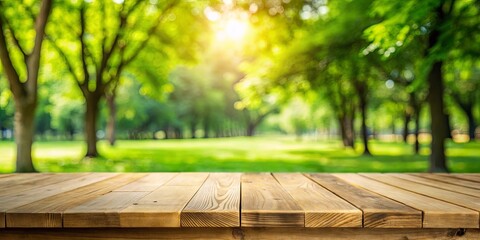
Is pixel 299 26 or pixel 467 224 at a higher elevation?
pixel 299 26

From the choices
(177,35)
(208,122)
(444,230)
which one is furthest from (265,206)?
(208,122)

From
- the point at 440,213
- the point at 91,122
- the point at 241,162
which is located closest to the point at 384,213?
the point at 440,213

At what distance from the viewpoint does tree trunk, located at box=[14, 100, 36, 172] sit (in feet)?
35.4

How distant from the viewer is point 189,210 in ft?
6.38

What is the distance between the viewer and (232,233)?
78.7 inches

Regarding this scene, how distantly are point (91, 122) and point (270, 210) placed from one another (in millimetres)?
18562

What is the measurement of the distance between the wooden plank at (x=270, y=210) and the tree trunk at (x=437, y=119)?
10406 millimetres

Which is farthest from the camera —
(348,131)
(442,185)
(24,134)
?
(348,131)

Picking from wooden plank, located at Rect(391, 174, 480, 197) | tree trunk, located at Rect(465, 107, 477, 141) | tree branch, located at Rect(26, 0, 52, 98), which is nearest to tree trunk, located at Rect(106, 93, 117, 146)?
tree branch, located at Rect(26, 0, 52, 98)

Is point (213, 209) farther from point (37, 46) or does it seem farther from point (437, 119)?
point (437, 119)

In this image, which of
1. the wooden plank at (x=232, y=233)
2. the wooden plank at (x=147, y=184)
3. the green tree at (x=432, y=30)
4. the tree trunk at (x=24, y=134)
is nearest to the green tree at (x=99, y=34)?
the tree trunk at (x=24, y=134)

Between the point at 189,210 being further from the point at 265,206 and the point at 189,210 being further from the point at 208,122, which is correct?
the point at 208,122

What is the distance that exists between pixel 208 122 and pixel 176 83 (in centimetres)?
884

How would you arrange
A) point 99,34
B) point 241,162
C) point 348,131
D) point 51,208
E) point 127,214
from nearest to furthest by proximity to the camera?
point 127,214, point 51,208, point 241,162, point 99,34, point 348,131
